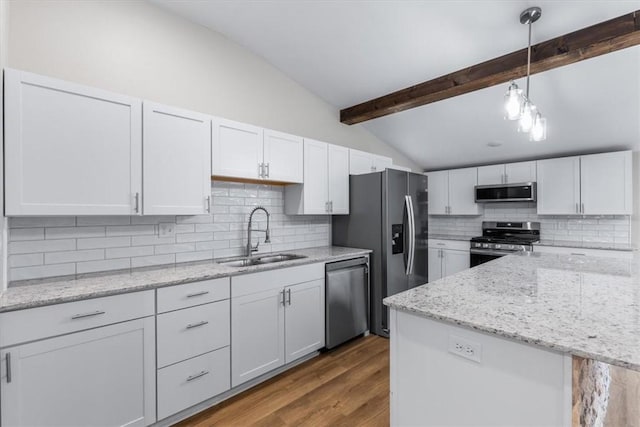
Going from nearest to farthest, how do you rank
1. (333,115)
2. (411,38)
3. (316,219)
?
(411,38), (316,219), (333,115)

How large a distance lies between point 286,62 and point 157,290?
8.68 ft

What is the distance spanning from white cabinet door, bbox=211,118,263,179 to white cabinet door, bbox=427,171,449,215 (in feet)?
11.8

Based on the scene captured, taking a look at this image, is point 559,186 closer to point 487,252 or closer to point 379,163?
point 487,252

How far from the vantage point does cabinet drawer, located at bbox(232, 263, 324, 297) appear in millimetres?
2224

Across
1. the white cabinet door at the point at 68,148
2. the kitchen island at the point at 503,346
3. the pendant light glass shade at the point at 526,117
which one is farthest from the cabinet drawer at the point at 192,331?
the pendant light glass shade at the point at 526,117

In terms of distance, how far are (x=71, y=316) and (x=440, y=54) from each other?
3.44 m

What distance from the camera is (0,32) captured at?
1588 mm

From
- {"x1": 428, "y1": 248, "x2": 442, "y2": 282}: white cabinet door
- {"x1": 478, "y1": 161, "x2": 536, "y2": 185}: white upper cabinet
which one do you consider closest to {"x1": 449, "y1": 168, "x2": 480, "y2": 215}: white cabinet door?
{"x1": 478, "y1": 161, "x2": 536, "y2": 185}: white upper cabinet

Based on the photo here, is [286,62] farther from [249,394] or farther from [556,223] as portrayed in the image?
[556,223]

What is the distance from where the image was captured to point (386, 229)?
324cm

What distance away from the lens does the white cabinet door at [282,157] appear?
2816 mm

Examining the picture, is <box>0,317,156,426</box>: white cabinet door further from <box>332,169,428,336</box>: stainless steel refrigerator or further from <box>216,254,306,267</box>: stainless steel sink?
<box>332,169,428,336</box>: stainless steel refrigerator

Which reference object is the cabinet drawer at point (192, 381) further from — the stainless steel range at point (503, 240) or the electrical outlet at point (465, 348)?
the stainless steel range at point (503, 240)

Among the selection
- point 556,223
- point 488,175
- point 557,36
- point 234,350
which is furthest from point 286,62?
point 556,223
